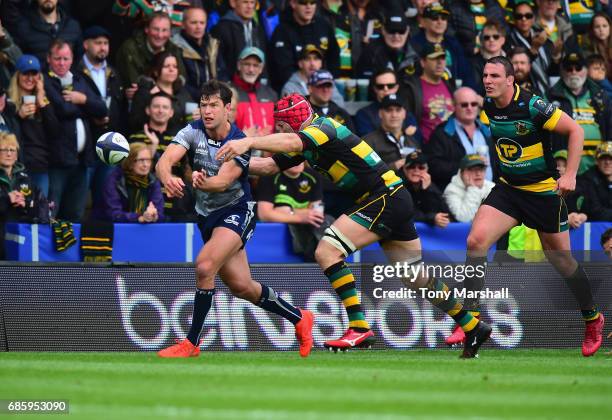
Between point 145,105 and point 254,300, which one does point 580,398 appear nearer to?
point 254,300

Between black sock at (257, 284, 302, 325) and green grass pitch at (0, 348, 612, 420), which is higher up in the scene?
black sock at (257, 284, 302, 325)

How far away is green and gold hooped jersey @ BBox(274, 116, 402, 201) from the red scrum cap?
123 millimetres

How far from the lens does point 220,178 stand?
10.5 meters

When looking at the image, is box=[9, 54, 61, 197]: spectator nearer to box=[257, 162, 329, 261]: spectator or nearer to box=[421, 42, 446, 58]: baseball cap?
box=[257, 162, 329, 261]: spectator

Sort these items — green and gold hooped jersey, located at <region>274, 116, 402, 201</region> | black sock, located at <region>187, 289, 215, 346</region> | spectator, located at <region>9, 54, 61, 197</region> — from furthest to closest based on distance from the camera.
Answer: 1. spectator, located at <region>9, 54, 61, 197</region>
2. green and gold hooped jersey, located at <region>274, 116, 402, 201</region>
3. black sock, located at <region>187, 289, 215, 346</region>

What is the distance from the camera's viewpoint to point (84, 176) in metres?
14.7

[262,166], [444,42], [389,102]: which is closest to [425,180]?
[389,102]

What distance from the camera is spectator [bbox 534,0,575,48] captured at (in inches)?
742

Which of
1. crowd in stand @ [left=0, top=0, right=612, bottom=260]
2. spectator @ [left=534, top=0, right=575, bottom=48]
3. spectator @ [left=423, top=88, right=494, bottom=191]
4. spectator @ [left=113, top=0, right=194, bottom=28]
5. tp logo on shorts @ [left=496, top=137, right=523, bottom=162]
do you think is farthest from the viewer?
spectator @ [left=534, top=0, right=575, bottom=48]

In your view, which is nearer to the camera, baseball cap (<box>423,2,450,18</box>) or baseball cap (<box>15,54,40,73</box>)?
baseball cap (<box>15,54,40,73</box>)

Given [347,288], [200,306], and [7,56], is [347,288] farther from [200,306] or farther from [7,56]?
[7,56]

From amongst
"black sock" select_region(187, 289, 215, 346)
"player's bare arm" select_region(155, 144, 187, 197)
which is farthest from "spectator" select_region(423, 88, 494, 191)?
"black sock" select_region(187, 289, 215, 346)

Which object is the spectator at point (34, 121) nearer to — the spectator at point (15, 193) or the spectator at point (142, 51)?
the spectator at point (15, 193)

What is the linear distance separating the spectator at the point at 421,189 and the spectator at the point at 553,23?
467 centimetres
